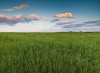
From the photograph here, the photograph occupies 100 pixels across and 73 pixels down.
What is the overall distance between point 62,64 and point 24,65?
1223 millimetres

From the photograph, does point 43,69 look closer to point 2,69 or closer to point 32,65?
point 32,65

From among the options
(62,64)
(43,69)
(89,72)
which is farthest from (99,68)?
(43,69)

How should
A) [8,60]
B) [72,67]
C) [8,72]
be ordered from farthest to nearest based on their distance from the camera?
1. [8,60]
2. [72,67]
3. [8,72]

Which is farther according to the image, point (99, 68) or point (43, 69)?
point (99, 68)

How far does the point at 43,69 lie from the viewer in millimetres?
6199

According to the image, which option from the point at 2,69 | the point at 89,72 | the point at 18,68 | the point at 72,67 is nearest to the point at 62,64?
the point at 72,67

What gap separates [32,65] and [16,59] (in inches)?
32.4

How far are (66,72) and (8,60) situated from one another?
86.0 inches

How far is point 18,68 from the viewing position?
6250mm

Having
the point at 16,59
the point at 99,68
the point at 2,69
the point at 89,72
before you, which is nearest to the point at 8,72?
the point at 2,69

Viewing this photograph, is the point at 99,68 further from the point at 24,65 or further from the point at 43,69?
the point at 24,65

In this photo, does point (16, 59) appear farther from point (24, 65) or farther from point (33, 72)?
point (33, 72)

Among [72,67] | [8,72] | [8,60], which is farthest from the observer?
[8,60]

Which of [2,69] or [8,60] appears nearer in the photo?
[2,69]
